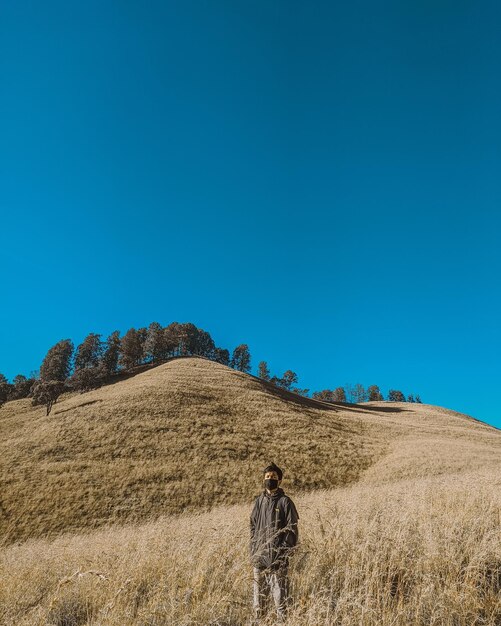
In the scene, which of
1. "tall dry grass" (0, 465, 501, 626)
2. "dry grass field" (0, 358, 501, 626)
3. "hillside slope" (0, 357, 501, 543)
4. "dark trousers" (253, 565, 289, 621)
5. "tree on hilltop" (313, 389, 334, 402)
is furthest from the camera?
"tree on hilltop" (313, 389, 334, 402)

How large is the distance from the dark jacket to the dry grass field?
27 cm

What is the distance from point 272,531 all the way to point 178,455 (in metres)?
28.2

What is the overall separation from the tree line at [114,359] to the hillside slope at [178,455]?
19.7 metres

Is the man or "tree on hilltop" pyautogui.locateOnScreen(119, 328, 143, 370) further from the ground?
"tree on hilltop" pyautogui.locateOnScreen(119, 328, 143, 370)

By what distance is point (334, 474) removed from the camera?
1177 inches

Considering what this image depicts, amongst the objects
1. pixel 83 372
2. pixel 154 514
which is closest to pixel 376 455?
pixel 154 514

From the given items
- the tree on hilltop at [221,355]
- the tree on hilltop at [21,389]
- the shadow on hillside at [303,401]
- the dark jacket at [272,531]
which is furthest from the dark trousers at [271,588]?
the tree on hilltop at [221,355]

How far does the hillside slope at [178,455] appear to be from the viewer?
2420cm

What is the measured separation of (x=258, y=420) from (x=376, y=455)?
43.4 ft

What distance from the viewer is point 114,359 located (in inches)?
3398

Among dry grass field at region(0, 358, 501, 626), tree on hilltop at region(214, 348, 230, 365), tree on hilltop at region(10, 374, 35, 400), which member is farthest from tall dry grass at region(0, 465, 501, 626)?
tree on hilltop at region(214, 348, 230, 365)

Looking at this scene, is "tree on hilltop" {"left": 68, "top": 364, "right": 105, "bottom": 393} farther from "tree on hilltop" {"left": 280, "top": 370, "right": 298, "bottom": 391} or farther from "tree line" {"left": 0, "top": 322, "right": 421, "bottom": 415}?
"tree on hilltop" {"left": 280, "top": 370, "right": 298, "bottom": 391}

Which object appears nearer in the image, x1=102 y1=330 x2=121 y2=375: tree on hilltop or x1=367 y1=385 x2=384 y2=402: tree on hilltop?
x1=102 y1=330 x2=121 y2=375: tree on hilltop

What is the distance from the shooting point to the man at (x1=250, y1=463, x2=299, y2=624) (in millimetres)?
4668
